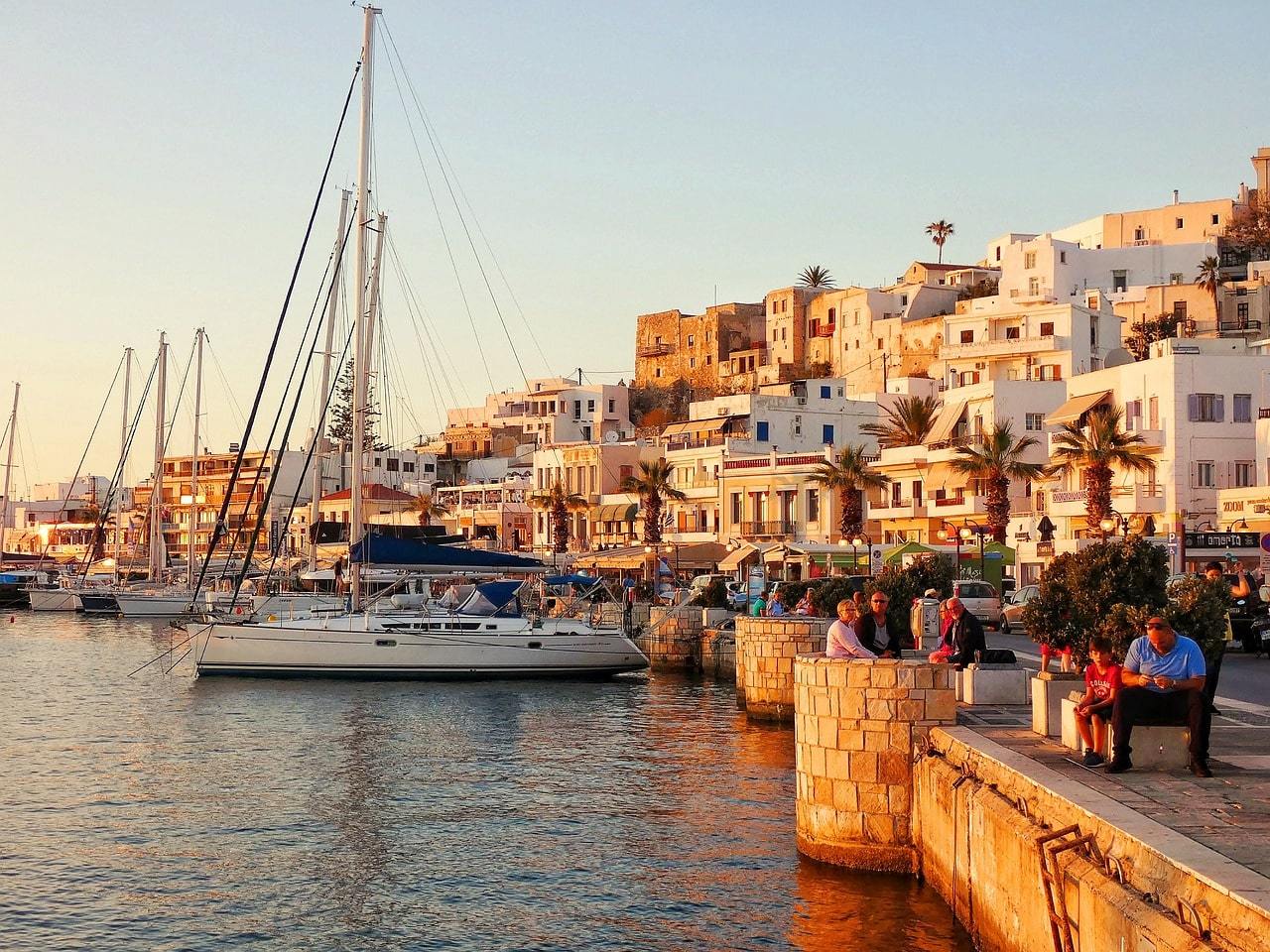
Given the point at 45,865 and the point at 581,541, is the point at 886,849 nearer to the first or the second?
the point at 45,865

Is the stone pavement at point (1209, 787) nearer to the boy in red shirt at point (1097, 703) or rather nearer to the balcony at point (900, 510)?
the boy in red shirt at point (1097, 703)

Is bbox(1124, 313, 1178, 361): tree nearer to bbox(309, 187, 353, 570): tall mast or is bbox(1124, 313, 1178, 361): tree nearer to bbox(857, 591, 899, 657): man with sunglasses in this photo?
bbox(309, 187, 353, 570): tall mast

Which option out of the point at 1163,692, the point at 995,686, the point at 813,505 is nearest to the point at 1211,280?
the point at 813,505

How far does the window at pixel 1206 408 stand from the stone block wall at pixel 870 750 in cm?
3996

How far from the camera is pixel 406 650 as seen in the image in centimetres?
3612

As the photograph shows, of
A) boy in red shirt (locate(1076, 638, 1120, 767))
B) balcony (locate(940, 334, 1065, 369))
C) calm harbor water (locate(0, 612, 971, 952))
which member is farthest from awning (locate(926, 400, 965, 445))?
boy in red shirt (locate(1076, 638, 1120, 767))

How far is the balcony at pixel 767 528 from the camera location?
68188 mm

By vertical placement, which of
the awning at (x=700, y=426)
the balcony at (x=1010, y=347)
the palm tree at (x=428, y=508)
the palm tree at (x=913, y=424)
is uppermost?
the balcony at (x=1010, y=347)

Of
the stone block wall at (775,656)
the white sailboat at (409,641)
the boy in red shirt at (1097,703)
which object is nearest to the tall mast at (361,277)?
the white sailboat at (409,641)

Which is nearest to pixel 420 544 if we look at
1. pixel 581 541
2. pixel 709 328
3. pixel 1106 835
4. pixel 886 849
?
pixel 886 849

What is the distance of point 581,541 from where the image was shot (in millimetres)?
83438

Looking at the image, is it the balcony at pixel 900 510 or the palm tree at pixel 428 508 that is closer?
the balcony at pixel 900 510

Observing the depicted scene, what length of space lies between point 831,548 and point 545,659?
16422 millimetres

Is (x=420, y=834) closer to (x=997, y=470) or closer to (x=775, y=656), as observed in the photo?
(x=775, y=656)
